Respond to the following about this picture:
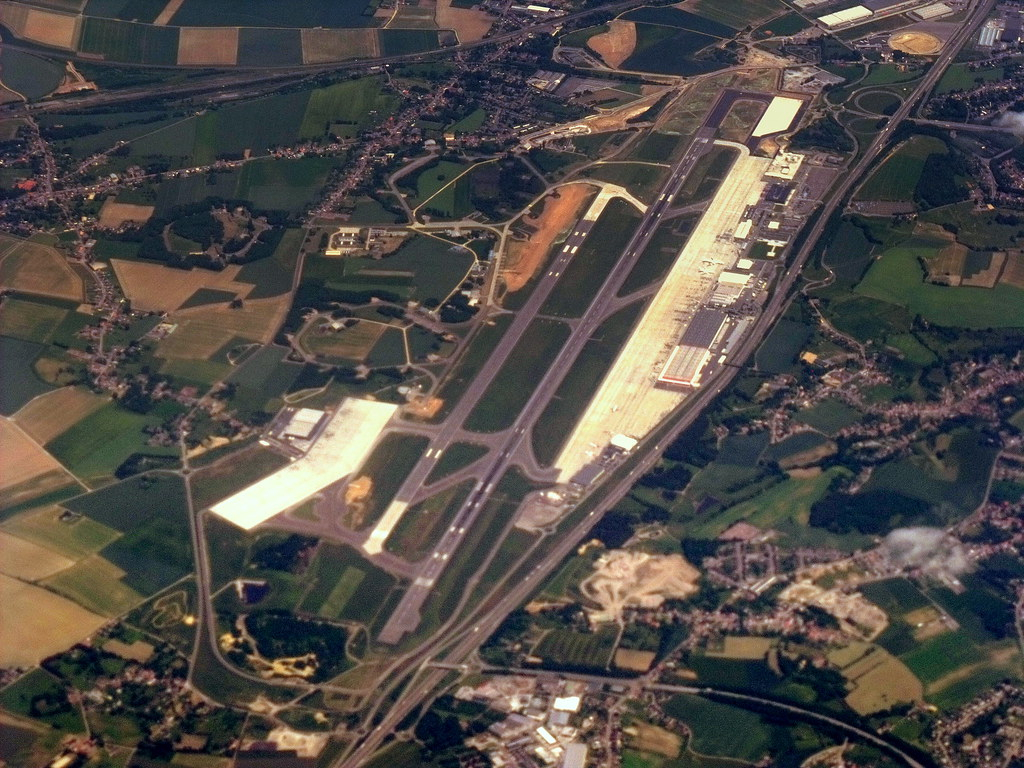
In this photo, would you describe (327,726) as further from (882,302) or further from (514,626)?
(882,302)

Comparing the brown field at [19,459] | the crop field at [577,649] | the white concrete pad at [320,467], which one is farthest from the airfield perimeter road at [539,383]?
the brown field at [19,459]

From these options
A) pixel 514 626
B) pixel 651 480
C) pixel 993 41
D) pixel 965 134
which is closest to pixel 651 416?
pixel 651 480

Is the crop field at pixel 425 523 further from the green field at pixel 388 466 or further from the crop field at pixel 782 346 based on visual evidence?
the crop field at pixel 782 346

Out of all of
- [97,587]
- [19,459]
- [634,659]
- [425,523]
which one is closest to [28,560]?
[97,587]

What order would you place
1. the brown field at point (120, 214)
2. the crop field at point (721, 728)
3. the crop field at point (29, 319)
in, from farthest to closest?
1. the brown field at point (120, 214)
2. the crop field at point (29, 319)
3. the crop field at point (721, 728)

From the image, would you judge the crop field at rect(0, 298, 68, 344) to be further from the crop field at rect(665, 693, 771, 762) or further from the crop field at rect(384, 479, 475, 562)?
the crop field at rect(665, 693, 771, 762)

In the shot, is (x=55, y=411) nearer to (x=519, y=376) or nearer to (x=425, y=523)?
(x=425, y=523)
